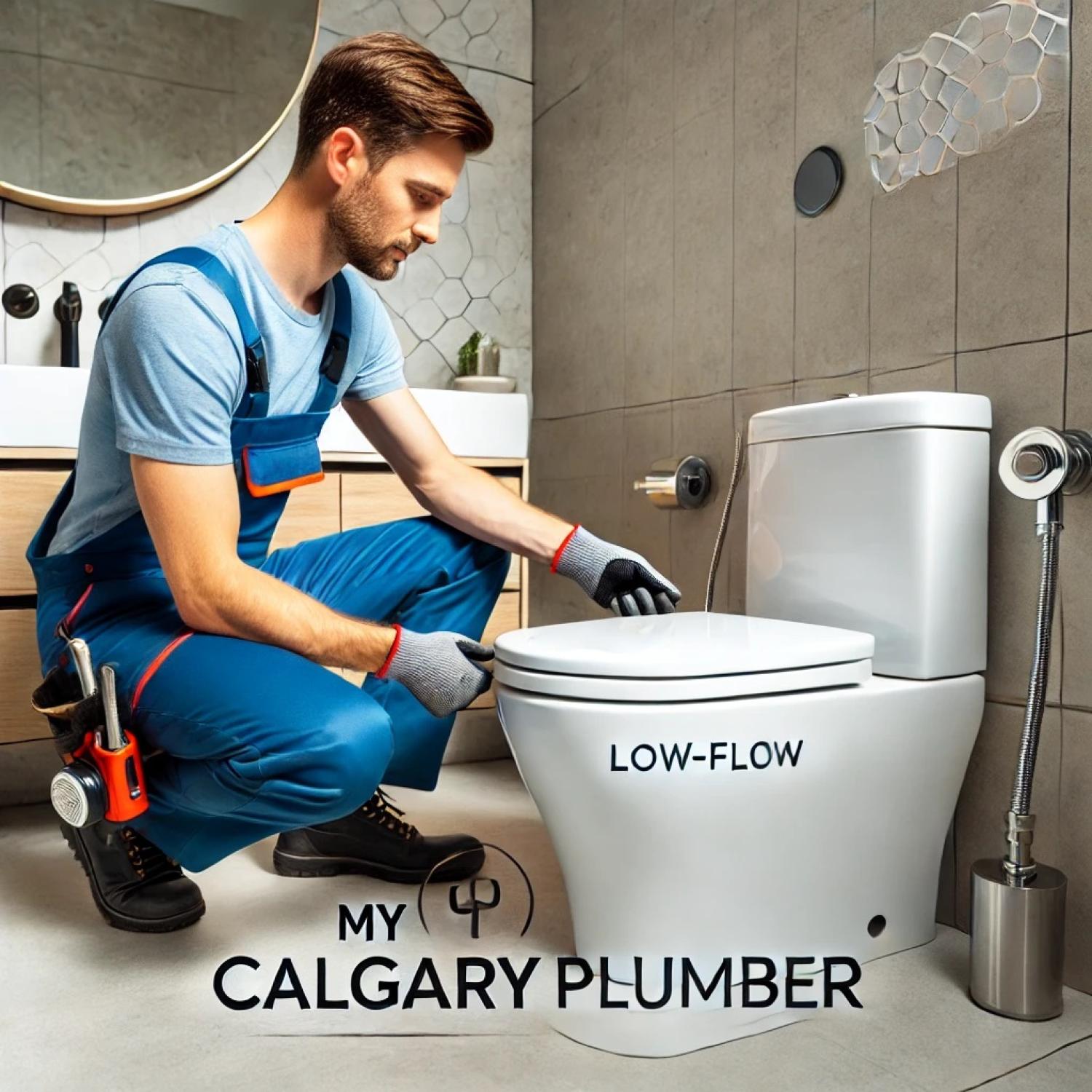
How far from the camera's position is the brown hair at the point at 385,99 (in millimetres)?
1352

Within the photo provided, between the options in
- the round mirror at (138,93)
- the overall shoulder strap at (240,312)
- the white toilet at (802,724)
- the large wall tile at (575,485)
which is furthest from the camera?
the large wall tile at (575,485)

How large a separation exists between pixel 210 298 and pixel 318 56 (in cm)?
132

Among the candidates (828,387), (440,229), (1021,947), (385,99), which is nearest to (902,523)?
(828,387)

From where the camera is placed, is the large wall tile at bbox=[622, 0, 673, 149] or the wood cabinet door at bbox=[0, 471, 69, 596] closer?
the wood cabinet door at bbox=[0, 471, 69, 596]

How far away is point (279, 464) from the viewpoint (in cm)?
143

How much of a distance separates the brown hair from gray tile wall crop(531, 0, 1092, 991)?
67cm

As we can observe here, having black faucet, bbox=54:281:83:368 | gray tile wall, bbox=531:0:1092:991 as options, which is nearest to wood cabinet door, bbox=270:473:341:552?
Result: black faucet, bbox=54:281:83:368

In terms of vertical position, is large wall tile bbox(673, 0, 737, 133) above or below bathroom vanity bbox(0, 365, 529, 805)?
above

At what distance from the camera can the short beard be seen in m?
1.38

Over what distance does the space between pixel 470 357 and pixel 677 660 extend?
1.43m

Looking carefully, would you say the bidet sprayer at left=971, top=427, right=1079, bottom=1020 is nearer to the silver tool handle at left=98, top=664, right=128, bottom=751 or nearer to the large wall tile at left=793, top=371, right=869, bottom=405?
the large wall tile at left=793, top=371, right=869, bottom=405

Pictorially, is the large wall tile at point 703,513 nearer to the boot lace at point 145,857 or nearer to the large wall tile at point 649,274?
the large wall tile at point 649,274

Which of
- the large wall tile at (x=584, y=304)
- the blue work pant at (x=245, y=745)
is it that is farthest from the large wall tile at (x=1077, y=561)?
the large wall tile at (x=584, y=304)

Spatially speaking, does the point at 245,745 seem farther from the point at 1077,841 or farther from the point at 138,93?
the point at 138,93
